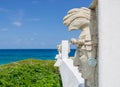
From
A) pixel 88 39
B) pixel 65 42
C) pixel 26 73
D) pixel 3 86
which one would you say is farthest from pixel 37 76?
pixel 88 39

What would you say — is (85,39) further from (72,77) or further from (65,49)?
(65,49)

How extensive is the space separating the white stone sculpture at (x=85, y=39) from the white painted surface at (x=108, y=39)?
0.28 meters

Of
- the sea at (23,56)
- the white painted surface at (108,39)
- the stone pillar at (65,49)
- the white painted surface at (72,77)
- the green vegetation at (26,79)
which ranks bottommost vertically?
the sea at (23,56)

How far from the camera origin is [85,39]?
2.90 m

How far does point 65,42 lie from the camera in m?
12.6

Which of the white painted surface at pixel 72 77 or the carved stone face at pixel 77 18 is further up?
the carved stone face at pixel 77 18

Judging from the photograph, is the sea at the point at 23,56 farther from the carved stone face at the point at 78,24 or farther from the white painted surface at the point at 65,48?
the carved stone face at the point at 78,24

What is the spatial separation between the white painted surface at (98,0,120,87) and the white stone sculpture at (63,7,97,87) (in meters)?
0.28

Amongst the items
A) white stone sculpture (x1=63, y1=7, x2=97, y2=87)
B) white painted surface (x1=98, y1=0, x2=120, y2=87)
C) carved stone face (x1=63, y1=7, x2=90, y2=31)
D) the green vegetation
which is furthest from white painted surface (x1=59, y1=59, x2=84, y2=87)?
white painted surface (x1=98, y1=0, x2=120, y2=87)

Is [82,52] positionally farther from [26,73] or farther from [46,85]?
[26,73]

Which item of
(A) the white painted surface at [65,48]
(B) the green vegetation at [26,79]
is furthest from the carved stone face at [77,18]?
(A) the white painted surface at [65,48]

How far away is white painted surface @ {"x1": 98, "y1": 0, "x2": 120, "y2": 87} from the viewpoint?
7.79 ft

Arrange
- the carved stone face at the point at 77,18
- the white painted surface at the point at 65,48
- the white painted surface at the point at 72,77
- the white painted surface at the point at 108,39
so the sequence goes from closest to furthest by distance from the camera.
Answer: the white painted surface at the point at 108,39, the carved stone face at the point at 77,18, the white painted surface at the point at 72,77, the white painted surface at the point at 65,48

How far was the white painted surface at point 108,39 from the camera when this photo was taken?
93.5 inches
